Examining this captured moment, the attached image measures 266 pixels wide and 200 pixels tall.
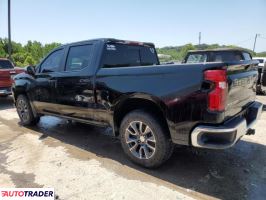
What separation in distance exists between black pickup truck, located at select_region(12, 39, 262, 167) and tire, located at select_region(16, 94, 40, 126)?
2.55 ft

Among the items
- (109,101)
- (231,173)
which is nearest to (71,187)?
(109,101)

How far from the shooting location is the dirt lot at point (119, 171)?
11.1ft

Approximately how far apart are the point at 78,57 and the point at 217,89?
110 inches

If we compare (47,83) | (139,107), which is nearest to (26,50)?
(47,83)

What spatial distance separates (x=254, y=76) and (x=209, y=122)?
4.90 ft

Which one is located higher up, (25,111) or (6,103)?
(25,111)

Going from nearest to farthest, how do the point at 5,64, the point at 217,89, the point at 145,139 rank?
1. the point at 217,89
2. the point at 145,139
3. the point at 5,64

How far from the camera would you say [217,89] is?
3082 mm

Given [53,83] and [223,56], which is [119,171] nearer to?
[53,83]

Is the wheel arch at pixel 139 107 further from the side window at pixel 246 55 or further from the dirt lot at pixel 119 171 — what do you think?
the side window at pixel 246 55

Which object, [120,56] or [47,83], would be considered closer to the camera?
[120,56]

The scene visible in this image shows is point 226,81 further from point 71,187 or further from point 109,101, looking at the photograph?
point 71,187

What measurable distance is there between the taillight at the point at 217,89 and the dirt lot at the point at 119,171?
110 cm

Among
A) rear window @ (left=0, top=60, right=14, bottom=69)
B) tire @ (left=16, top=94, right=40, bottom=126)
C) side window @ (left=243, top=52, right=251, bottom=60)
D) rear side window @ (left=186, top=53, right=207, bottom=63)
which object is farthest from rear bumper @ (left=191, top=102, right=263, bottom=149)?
rear window @ (left=0, top=60, right=14, bottom=69)
